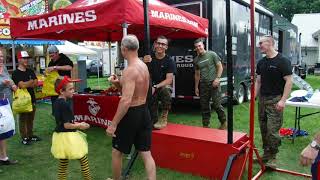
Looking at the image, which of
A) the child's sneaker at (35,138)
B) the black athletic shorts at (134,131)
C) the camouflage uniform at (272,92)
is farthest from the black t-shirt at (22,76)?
the camouflage uniform at (272,92)

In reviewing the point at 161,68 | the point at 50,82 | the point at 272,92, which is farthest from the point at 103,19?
the point at 272,92

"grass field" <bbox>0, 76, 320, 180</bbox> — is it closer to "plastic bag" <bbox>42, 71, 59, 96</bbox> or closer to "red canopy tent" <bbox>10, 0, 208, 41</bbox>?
"plastic bag" <bbox>42, 71, 59, 96</bbox>

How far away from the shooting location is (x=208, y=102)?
7066 millimetres

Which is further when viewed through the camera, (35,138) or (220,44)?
(220,44)

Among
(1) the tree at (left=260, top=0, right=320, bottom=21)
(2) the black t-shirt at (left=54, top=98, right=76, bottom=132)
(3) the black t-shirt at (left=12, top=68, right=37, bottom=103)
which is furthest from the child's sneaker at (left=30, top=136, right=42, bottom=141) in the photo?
(1) the tree at (left=260, top=0, right=320, bottom=21)

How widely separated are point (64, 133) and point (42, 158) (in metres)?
2.16

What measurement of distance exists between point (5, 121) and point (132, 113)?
208cm

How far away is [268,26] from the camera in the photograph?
13.5 meters

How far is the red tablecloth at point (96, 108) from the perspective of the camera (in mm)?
7368

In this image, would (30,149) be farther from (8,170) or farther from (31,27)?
(31,27)

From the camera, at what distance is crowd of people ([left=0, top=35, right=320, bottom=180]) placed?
3887mm

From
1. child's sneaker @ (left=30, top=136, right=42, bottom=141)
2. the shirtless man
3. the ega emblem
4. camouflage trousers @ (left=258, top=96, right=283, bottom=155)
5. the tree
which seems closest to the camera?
the shirtless man

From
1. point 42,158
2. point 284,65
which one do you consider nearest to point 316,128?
point 284,65

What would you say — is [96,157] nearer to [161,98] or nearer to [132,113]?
[161,98]
